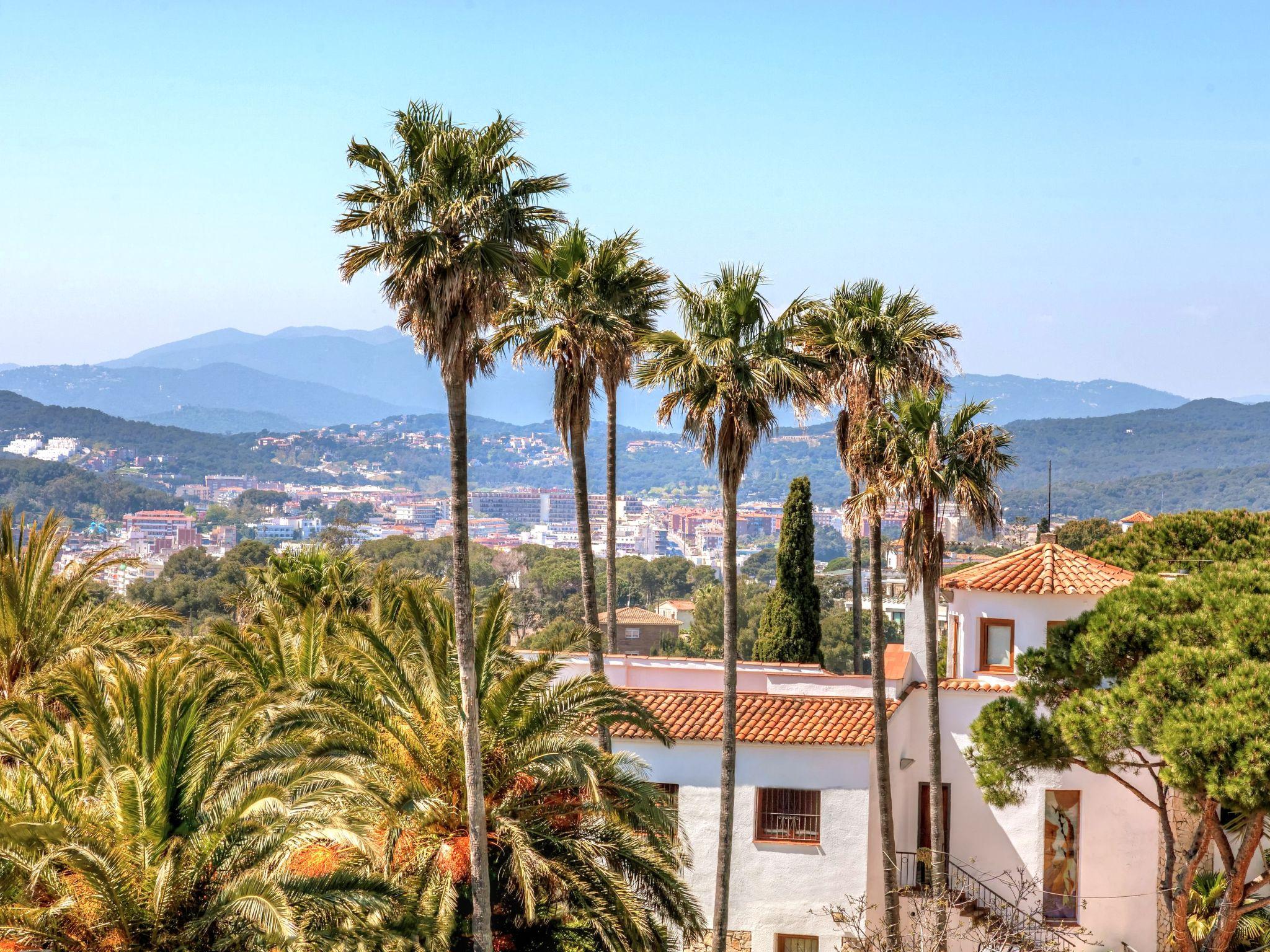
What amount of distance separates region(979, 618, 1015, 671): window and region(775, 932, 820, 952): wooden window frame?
19.0ft

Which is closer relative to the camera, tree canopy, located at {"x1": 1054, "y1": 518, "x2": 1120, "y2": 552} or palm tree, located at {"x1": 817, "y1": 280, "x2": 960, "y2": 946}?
palm tree, located at {"x1": 817, "y1": 280, "x2": 960, "y2": 946}

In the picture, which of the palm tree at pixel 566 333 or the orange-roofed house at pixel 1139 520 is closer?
the palm tree at pixel 566 333

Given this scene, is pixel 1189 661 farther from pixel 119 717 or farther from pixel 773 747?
pixel 119 717

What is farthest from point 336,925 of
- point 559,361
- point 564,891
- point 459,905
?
point 559,361

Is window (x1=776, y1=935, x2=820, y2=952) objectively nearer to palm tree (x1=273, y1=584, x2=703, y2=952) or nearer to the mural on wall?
the mural on wall

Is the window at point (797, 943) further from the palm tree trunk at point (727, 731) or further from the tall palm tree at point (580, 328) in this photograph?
the tall palm tree at point (580, 328)

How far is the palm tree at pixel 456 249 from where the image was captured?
47.2 ft

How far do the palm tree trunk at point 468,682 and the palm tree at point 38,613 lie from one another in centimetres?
570

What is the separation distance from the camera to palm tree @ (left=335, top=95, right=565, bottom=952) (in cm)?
1439

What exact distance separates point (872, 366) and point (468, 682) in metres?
10.5

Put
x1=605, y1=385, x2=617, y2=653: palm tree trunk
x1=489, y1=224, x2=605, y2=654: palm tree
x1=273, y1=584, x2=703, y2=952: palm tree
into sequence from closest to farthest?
x1=273, y1=584, x2=703, y2=952: palm tree < x1=489, y1=224, x2=605, y2=654: palm tree < x1=605, y1=385, x2=617, y2=653: palm tree trunk

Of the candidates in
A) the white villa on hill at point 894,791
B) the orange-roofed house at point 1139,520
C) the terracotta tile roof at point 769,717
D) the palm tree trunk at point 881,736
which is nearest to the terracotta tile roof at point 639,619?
the orange-roofed house at point 1139,520

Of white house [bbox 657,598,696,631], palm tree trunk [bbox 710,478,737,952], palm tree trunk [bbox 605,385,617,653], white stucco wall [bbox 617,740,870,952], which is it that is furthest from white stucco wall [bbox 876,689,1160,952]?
white house [bbox 657,598,696,631]

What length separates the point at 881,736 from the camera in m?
20.6
